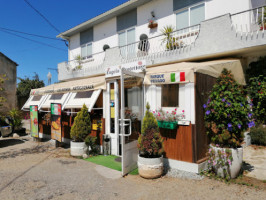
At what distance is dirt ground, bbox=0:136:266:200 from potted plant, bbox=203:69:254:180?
1.58 feet

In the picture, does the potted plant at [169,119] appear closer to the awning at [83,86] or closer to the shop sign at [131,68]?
the shop sign at [131,68]

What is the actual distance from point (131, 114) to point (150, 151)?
156 centimetres

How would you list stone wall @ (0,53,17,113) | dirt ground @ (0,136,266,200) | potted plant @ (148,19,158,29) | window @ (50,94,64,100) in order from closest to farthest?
dirt ground @ (0,136,266,200) < window @ (50,94,64,100) < potted plant @ (148,19,158,29) < stone wall @ (0,53,17,113)

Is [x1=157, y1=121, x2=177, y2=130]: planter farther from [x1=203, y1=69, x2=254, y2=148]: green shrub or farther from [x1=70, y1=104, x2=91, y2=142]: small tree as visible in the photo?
[x1=70, y1=104, x2=91, y2=142]: small tree

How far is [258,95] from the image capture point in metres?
7.41

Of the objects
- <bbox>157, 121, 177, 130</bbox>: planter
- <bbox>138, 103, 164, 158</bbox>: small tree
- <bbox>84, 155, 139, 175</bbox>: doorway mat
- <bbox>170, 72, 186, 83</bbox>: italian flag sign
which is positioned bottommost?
<bbox>84, 155, 139, 175</bbox>: doorway mat

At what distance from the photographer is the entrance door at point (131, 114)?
5539 millimetres

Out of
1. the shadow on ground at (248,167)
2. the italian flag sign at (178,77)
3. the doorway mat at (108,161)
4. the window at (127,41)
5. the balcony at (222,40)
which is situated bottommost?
the doorway mat at (108,161)

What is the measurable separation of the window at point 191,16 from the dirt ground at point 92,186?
7366 mm

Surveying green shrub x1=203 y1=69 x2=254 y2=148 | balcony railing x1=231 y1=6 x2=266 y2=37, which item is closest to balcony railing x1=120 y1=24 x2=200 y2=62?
balcony railing x1=231 y1=6 x2=266 y2=37

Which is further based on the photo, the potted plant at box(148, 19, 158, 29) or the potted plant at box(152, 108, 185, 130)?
the potted plant at box(148, 19, 158, 29)

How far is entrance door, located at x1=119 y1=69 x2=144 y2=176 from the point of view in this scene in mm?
5539

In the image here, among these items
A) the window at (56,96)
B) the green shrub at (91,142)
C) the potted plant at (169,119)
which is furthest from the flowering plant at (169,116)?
the window at (56,96)

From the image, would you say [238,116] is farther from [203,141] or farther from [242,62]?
[242,62]
